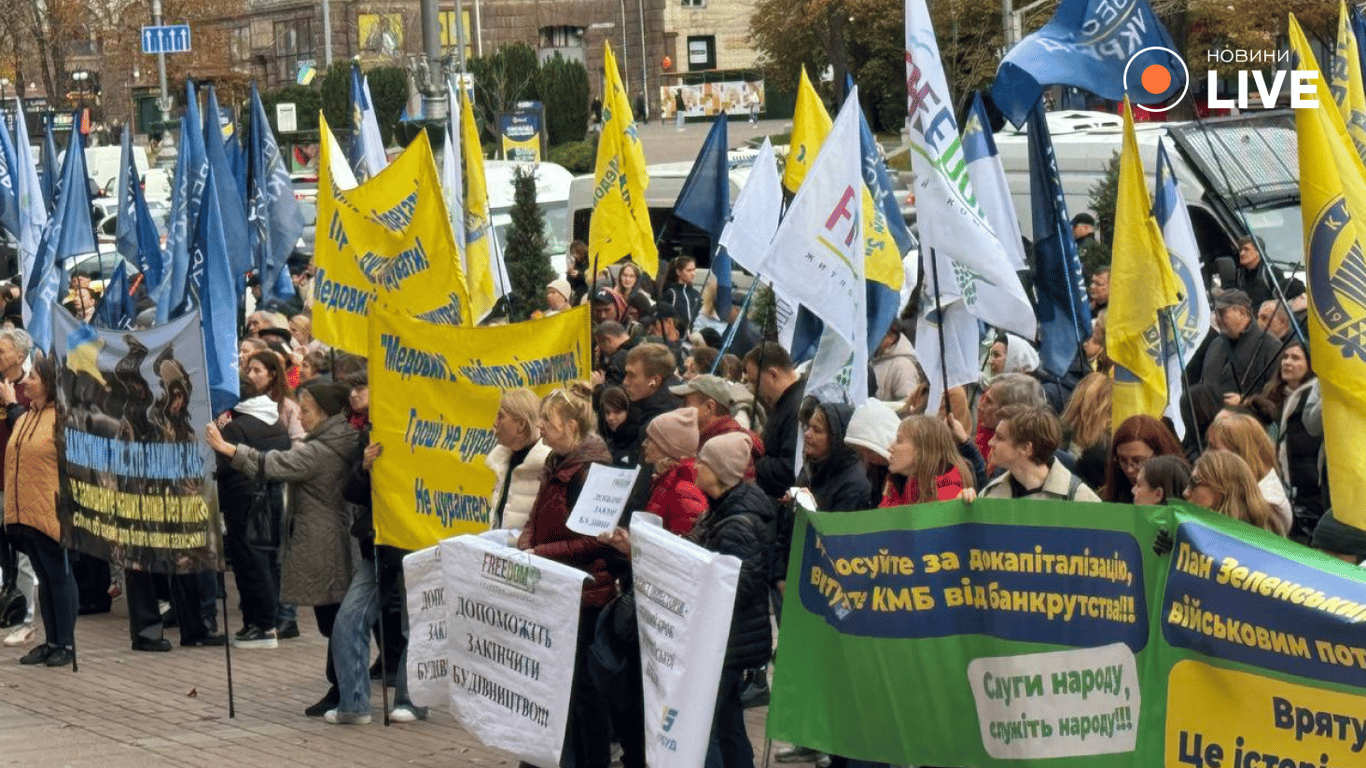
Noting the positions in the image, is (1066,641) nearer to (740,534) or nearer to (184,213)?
(740,534)

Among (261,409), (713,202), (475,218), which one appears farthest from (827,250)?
(713,202)

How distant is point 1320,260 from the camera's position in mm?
6637

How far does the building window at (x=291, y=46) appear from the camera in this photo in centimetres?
6975

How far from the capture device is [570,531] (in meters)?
8.16

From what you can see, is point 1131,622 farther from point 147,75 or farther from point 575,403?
point 147,75

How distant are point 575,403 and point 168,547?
10.6 feet

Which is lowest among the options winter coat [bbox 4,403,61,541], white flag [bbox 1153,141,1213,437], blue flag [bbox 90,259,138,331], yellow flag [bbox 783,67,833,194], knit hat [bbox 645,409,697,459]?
winter coat [bbox 4,403,61,541]

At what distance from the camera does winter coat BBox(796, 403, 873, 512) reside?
841 cm

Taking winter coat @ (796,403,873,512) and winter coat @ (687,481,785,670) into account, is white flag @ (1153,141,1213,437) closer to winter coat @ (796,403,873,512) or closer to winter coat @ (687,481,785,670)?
winter coat @ (796,403,873,512)

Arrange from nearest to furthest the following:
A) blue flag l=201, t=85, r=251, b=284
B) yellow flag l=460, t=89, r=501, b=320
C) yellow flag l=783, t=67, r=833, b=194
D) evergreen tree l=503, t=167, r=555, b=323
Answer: yellow flag l=783, t=67, r=833, b=194, yellow flag l=460, t=89, r=501, b=320, blue flag l=201, t=85, r=251, b=284, evergreen tree l=503, t=167, r=555, b=323

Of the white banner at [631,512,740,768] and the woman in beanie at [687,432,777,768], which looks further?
the woman in beanie at [687,432,777,768]

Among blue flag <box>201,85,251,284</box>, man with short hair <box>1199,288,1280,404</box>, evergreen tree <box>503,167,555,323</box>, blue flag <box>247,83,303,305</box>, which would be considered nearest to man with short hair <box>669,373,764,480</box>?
man with short hair <box>1199,288,1280,404</box>

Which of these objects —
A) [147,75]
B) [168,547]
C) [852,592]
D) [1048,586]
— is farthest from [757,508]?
[147,75]

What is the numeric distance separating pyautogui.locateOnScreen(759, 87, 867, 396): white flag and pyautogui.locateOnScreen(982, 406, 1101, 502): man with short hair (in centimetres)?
202
